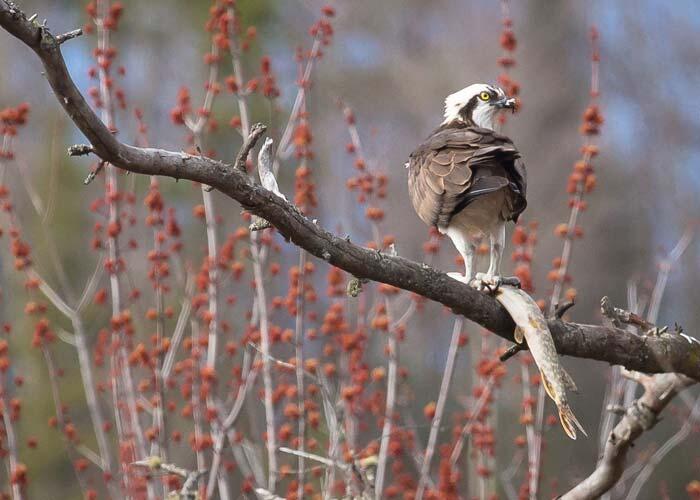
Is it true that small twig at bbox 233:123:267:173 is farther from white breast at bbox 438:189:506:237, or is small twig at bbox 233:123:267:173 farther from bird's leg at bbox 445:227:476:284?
bird's leg at bbox 445:227:476:284

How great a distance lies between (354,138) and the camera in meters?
5.86

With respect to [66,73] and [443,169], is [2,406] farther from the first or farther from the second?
[66,73]

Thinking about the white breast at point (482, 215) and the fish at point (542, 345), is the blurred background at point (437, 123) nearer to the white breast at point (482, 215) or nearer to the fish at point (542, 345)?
the white breast at point (482, 215)

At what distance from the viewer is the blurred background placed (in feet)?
37.8

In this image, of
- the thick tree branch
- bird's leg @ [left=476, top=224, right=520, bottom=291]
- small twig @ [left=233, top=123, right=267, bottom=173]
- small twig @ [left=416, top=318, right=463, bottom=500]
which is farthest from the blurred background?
small twig @ [left=233, top=123, right=267, bottom=173]

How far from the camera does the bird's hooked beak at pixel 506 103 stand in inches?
219

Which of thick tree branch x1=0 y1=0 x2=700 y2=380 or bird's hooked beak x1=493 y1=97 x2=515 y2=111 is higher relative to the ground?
bird's hooked beak x1=493 y1=97 x2=515 y2=111

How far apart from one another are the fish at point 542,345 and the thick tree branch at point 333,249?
0.27ft

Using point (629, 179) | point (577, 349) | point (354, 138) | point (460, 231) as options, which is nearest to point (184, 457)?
point (354, 138)

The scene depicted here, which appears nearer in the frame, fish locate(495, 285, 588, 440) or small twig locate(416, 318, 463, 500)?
fish locate(495, 285, 588, 440)

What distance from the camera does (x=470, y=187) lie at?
452cm

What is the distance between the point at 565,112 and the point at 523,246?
9.95 m

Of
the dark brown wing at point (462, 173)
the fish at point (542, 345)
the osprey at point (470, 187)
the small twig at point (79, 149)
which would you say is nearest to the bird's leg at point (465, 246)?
the osprey at point (470, 187)

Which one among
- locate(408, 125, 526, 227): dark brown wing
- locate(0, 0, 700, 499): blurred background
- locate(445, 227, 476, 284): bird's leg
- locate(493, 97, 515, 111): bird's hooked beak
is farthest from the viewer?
locate(0, 0, 700, 499): blurred background
